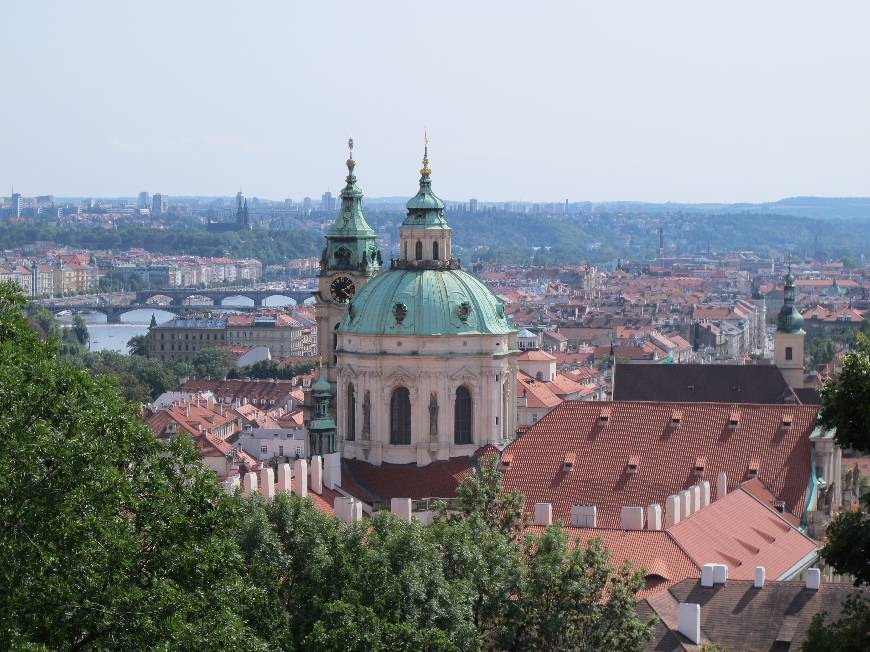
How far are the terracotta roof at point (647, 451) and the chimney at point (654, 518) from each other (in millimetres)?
4074

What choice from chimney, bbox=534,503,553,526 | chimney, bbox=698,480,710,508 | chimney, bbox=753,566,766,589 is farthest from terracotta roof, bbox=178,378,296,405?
chimney, bbox=753,566,766,589

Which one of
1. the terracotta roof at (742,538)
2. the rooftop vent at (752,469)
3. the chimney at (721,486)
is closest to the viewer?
the terracotta roof at (742,538)

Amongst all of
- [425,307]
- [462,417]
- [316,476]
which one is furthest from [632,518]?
[425,307]

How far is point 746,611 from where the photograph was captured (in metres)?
→ 39.3

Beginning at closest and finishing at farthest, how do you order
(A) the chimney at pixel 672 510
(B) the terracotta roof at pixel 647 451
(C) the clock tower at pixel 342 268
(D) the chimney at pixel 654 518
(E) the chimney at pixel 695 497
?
1. (D) the chimney at pixel 654 518
2. (A) the chimney at pixel 672 510
3. (E) the chimney at pixel 695 497
4. (B) the terracotta roof at pixel 647 451
5. (C) the clock tower at pixel 342 268

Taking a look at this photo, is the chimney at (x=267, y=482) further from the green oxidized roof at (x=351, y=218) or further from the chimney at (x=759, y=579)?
the green oxidized roof at (x=351, y=218)

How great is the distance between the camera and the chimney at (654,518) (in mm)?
46125

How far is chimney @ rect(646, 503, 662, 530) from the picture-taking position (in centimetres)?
4612

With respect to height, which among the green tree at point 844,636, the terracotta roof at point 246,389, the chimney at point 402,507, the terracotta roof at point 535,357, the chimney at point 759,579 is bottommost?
the terracotta roof at point 246,389

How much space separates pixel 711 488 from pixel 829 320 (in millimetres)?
137806

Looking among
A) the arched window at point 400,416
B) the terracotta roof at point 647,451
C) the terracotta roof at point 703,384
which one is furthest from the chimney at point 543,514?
the terracotta roof at point 703,384

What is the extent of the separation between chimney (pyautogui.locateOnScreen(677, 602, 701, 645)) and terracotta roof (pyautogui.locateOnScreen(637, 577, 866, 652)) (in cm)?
11

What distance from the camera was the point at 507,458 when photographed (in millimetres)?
53594

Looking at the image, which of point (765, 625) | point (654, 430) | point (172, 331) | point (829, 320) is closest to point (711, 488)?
point (654, 430)
